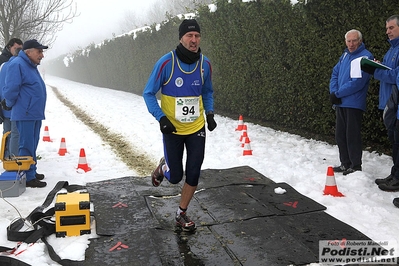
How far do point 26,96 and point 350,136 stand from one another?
206 inches

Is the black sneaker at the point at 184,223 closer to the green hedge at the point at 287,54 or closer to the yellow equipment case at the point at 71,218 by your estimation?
the yellow equipment case at the point at 71,218

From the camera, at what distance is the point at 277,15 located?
9758 mm

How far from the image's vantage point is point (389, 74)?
5547mm

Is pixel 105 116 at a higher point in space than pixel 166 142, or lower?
lower

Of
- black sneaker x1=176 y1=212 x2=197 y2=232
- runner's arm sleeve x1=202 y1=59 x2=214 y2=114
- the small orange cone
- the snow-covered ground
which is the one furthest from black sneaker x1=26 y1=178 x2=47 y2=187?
the small orange cone

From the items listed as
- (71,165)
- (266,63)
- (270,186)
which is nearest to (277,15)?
(266,63)

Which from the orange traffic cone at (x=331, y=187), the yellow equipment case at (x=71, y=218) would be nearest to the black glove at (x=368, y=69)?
the orange traffic cone at (x=331, y=187)

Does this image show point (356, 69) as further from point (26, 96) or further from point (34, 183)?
point (34, 183)

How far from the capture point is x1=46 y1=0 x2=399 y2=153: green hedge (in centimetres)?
728

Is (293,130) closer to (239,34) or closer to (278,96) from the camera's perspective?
(278,96)

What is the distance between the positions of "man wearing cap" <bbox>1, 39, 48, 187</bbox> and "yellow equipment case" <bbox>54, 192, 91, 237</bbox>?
A: 81.2 inches

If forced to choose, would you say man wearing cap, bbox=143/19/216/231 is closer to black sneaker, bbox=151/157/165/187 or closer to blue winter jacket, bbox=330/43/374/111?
black sneaker, bbox=151/157/165/187

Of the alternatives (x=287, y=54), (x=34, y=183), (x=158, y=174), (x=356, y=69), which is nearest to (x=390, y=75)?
(x=356, y=69)

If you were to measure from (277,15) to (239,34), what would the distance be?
2.05 metres
